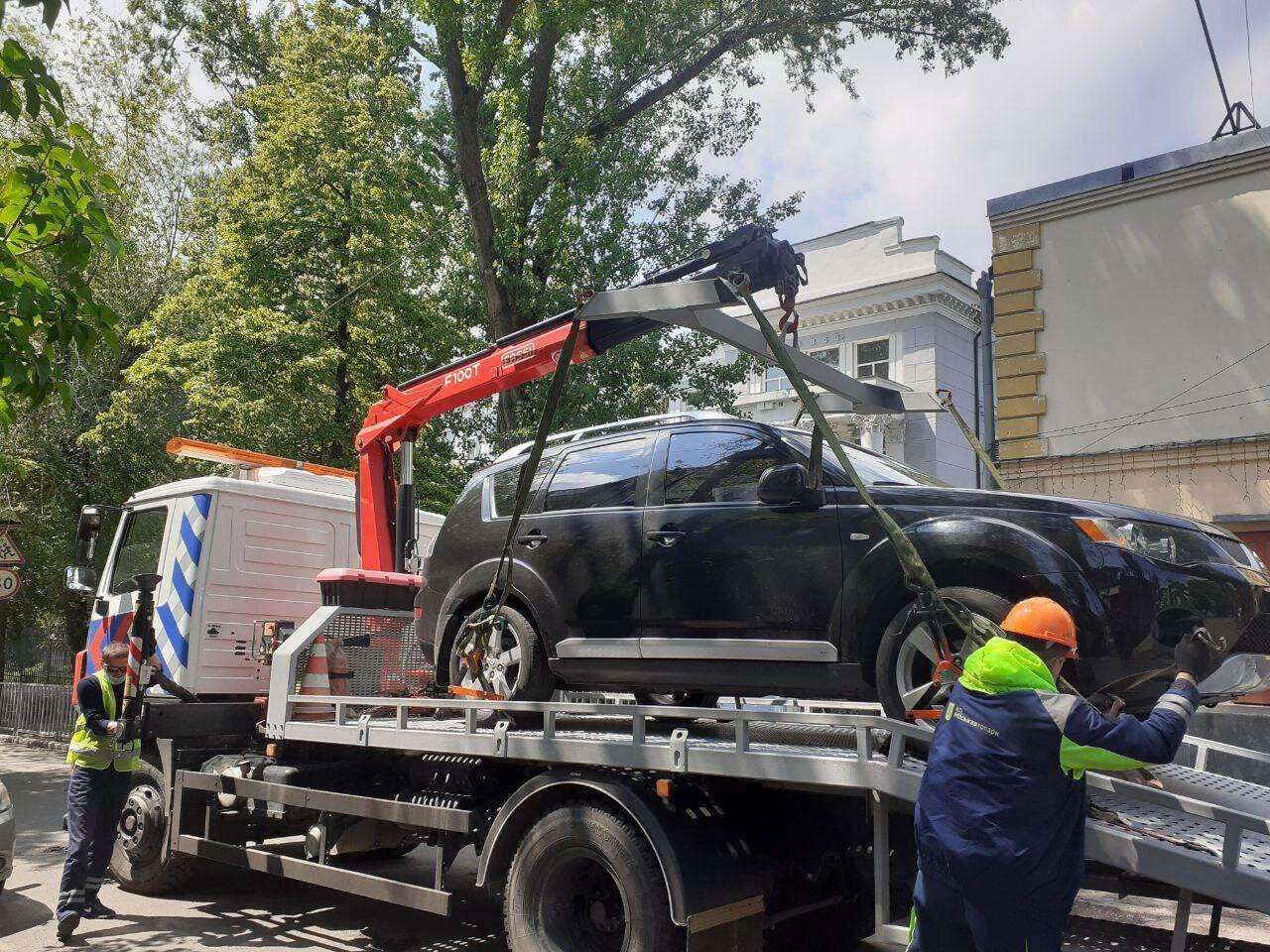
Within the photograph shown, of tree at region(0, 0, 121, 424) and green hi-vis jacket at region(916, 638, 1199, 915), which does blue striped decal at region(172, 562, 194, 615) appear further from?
green hi-vis jacket at region(916, 638, 1199, 915)

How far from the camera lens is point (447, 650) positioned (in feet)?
19.9

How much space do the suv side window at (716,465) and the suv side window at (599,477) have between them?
0.22m

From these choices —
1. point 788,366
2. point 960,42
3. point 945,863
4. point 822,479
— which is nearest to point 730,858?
point 945,863

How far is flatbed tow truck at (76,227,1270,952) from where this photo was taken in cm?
402

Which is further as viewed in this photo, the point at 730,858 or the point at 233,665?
the point at 233,665

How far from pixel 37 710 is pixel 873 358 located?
69.5ft

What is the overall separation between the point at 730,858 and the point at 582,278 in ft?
40.2

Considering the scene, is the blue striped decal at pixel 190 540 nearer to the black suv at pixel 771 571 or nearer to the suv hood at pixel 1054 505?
the black suv at pixel 771 571

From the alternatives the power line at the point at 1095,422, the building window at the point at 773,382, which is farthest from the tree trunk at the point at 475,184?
the building window at the point at 773,382

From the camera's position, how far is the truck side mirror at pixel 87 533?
301 inches

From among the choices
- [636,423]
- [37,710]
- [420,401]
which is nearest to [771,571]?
[636,423]

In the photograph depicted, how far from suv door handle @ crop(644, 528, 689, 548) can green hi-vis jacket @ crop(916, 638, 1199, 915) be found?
1.76 m

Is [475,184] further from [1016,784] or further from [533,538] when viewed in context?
[1016,784]

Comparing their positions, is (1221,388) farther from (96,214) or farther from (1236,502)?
(96,214)
